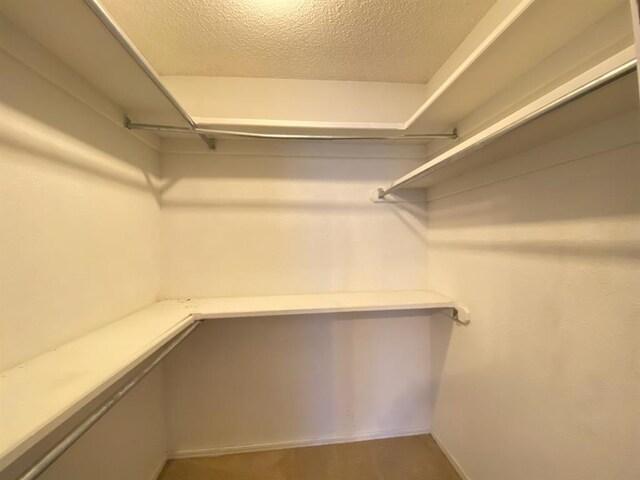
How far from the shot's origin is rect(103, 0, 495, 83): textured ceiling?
118 cm

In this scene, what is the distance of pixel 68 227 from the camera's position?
0.96 m

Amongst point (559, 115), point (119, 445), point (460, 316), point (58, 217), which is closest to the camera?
point (559, 115)

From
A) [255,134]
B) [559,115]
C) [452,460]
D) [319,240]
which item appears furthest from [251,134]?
[452,460]

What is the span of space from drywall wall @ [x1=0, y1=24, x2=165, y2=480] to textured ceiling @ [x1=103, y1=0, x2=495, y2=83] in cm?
50

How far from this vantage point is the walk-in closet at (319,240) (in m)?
0.77

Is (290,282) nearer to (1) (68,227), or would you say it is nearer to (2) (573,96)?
(1) (68,227)

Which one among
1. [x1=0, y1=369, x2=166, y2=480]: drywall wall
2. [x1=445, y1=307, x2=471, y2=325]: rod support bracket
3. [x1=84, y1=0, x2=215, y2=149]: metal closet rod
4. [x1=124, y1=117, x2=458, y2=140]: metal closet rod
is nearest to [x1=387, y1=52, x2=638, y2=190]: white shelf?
[x1=124, y1=117, x2=458, y2=140]: metal closet rod

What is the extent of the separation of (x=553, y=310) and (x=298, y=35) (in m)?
1.65

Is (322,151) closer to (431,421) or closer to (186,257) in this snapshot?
(186,257)

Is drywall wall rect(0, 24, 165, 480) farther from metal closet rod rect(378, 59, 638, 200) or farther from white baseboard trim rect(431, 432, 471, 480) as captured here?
white baseboard trim rect(431, 432, 471, 480)

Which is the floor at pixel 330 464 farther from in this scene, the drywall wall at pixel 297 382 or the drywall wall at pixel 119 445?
the drywall wall at pixel 119 445

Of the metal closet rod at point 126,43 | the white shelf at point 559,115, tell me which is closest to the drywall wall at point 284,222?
the metal closet rod at point 126,43

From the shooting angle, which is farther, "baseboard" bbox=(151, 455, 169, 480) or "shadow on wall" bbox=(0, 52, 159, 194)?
"baseboard" bbox=(151, 455, 169, 480)

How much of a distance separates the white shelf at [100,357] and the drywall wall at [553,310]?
384mm
